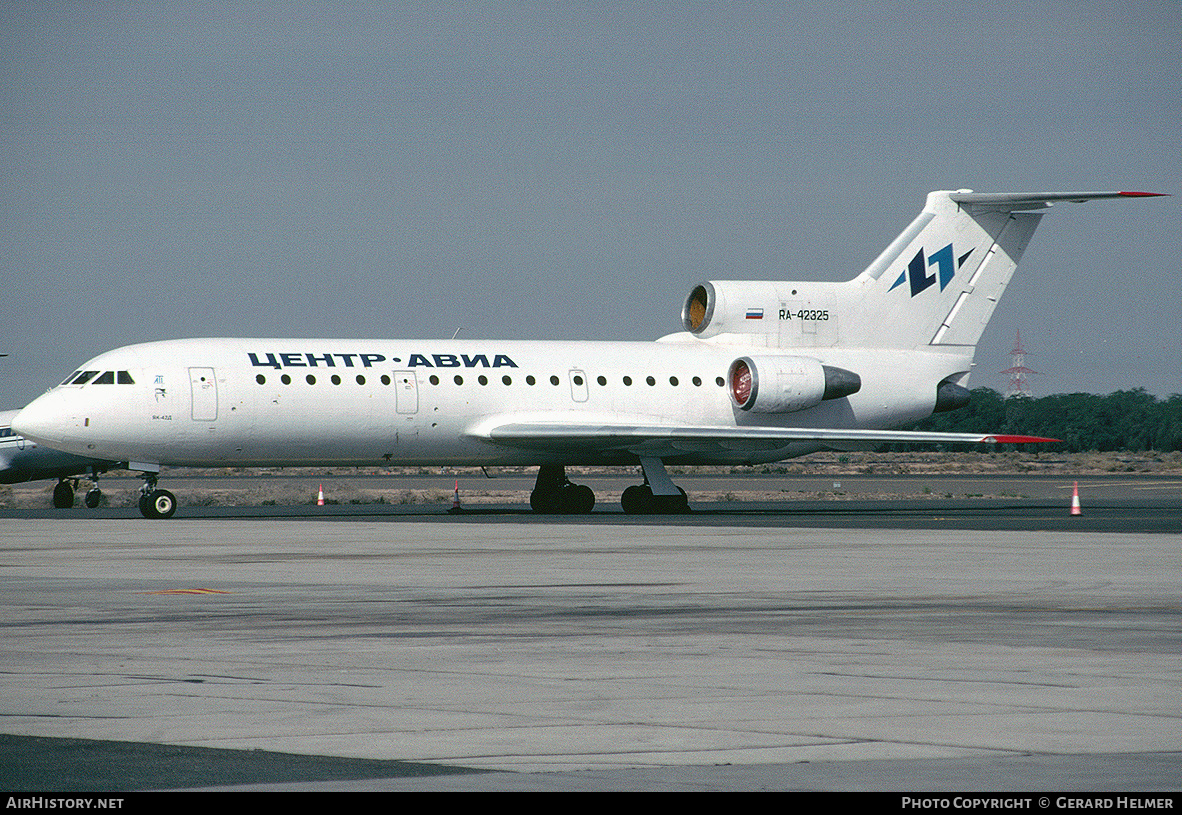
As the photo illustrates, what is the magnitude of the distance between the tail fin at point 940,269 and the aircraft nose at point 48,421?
19699 millimetres

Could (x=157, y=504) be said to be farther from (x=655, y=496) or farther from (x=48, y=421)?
(x=655, y=496)

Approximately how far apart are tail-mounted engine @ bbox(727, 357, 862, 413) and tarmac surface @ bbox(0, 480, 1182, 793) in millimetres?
16790

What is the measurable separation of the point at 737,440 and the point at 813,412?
3.36 m

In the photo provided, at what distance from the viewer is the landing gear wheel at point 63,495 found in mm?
45281

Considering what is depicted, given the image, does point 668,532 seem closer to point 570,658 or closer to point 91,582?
point 91,582

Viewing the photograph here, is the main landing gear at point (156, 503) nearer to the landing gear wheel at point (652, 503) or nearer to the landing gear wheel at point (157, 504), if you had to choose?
the landing gear wheel at point (157, 504)

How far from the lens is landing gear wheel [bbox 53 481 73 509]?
45.3 meters

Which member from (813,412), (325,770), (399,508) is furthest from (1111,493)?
(325,770)

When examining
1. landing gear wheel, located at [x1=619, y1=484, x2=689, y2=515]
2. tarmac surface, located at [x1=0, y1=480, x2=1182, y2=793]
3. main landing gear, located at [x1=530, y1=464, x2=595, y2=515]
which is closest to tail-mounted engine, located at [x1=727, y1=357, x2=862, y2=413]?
landing gear wheel, located at [x1=619, y1=484, x2=689, y2=515]

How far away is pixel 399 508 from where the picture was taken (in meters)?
43.5

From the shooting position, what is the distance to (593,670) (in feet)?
34.8

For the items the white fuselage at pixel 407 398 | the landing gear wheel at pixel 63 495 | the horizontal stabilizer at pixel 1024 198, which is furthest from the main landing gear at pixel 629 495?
the landing gear wheel at pixel 63 495

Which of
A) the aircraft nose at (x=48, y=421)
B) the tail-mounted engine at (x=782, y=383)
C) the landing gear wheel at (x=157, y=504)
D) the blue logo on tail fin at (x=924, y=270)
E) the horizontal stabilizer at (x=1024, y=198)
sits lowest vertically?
the landing gear wheel at (x=157, y=504)

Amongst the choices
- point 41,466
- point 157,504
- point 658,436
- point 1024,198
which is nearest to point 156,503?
point 157,504
